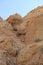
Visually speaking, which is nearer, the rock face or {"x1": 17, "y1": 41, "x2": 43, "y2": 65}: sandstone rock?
{"x1": 17, "y1": 41, "x2": 43, "y2": 65}: sandstone rock

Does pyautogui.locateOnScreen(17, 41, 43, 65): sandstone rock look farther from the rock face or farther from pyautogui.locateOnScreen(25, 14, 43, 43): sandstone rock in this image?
pyautogui.locateOnScreen(25, 14, 43, 43): sandstone rock

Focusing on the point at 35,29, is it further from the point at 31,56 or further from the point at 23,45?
the point at 31,56

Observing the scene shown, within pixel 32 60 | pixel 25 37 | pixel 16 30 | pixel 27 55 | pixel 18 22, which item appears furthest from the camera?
pixel 18 22

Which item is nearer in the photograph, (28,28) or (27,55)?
(27,55)

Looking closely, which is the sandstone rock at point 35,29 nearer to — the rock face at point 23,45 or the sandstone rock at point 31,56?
the rock face at point 23,45

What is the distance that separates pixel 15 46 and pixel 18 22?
719 centimetres

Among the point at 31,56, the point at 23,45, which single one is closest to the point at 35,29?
the point at 23,45

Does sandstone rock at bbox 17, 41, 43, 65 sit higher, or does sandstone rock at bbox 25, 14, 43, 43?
sandstone rock at bbox 25, 14, 43, 43

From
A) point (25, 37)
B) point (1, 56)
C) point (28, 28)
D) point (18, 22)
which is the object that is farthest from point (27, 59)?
point (18, 22)

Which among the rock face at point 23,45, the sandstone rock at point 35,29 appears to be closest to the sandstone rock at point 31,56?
the rock face at point 23,45

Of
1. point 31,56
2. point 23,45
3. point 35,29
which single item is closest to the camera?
point 31,56

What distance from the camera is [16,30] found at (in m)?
17.7

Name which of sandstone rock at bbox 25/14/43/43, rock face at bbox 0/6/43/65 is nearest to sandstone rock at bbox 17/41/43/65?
rock face at bbox 0/6/43/65

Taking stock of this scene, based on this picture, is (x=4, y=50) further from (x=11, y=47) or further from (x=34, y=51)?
(x=34, y=51)
